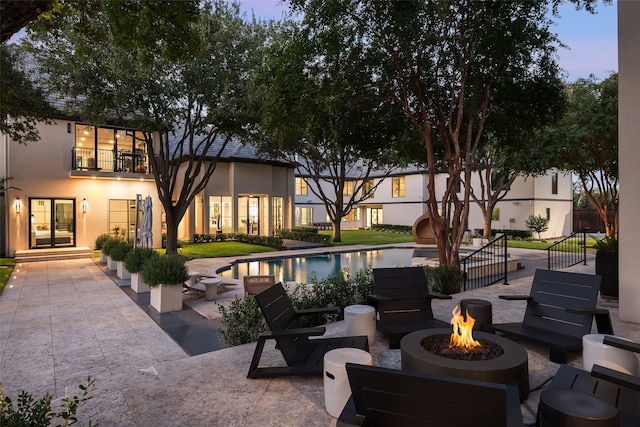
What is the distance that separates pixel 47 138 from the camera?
60.4 ft

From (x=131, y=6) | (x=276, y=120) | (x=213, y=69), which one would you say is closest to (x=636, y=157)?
(x=276, y=120)

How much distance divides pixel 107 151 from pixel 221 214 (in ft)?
26.8

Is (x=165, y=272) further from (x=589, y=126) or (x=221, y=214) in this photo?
(x=221, y=214)

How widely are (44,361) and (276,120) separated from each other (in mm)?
6326

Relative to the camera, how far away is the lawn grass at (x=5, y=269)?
11.7 m

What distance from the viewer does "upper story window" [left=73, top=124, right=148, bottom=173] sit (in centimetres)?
1964

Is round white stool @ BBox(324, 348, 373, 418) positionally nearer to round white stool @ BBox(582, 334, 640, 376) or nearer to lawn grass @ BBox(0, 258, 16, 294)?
round white stool @ BBox(582, 334, 640, 376)

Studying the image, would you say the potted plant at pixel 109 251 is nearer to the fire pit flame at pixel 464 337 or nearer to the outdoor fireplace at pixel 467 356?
the outdoor fireplace at pixel 467 356

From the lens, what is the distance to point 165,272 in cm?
862

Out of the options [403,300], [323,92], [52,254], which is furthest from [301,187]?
[403,300]

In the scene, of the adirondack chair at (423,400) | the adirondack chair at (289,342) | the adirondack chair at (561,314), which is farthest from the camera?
the adirondack chair at (561,314)

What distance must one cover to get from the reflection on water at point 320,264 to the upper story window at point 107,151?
9.22 meters

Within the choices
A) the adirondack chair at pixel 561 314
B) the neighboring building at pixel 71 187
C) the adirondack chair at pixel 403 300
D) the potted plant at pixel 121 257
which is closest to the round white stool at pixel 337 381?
the adirondack chair at pixel 403 300

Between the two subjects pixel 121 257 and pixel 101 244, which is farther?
pixel 101 244
